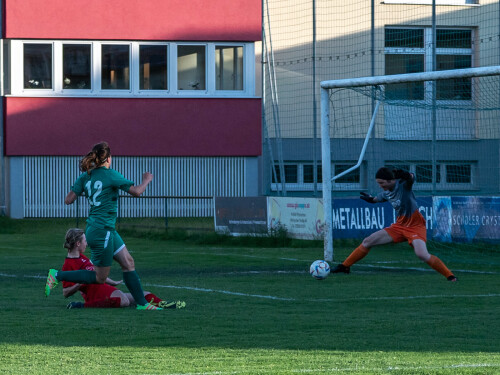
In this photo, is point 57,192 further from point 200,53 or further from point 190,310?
point 190,310

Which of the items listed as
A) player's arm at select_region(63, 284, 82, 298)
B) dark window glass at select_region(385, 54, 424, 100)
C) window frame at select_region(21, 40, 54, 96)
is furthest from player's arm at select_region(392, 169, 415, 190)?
window frame at select_region(21, 40, 54, 96)

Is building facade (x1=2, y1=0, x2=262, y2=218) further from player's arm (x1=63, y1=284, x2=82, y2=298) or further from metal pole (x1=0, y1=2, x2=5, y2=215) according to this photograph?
player's arm (x1=63, y1=284, x2=82, y2=298)

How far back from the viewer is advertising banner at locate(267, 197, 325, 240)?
69.7ft

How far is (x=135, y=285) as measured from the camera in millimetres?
10672

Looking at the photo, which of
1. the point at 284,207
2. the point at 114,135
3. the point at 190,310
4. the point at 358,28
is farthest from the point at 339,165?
the point at 190,310

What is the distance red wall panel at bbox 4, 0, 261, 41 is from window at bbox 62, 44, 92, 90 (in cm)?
43

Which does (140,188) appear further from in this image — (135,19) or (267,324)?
(135,19)

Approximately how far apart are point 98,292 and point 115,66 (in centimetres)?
1998

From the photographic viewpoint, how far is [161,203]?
28766 millimetres

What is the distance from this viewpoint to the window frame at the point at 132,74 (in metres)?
29.9

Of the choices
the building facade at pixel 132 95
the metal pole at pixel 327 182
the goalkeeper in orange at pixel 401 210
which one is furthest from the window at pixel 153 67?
the goalkeeper in orange at pixel 401 210

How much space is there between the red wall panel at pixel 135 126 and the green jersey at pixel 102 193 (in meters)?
19.9

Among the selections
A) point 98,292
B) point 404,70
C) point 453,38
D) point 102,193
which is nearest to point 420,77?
point 98,292

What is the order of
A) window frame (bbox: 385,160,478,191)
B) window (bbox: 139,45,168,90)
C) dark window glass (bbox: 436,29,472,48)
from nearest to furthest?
window frame (bbox: 385,160,478,191)
dark window glass (bbox: 436,29,472,48)
window (bbox: 139,45,168,90)
